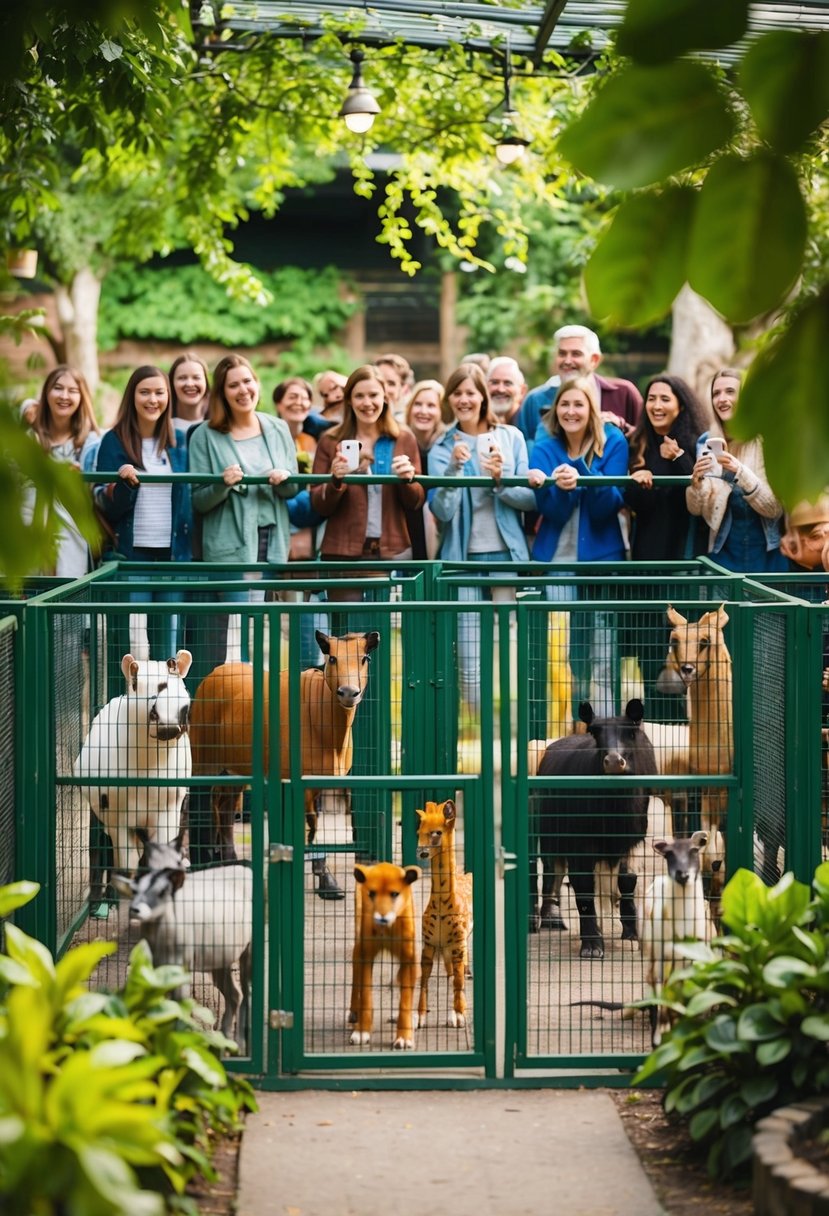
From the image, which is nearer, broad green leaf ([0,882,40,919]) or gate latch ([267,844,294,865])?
broad green leaf ([0,882,40,919])

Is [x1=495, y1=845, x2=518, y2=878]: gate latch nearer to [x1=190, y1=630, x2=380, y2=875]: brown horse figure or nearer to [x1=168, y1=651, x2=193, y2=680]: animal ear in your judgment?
[x1=190, y1=630, x2=380, y2=875]: brown horse figure

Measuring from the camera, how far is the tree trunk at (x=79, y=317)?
22.2m

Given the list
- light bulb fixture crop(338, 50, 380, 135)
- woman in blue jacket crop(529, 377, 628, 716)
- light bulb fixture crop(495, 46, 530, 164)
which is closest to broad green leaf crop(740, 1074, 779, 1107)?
woman in blue jacket crop(529, 377, 628, 716)

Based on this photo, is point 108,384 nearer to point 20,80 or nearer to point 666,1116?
point 666,1116

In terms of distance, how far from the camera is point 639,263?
179 cm

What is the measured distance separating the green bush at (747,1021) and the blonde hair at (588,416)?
3698 millimetres

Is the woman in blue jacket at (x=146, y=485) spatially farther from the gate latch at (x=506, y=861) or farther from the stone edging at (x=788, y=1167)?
the stone edging at (x=788, y=1167)

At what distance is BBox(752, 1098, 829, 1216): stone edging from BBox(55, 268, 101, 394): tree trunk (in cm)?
1883

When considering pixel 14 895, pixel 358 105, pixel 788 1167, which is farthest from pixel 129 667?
pixel 358 105

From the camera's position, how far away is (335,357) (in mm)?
23688

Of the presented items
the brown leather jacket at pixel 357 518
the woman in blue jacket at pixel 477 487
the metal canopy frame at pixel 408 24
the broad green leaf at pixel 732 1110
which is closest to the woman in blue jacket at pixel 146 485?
the brown leather jacket at pixel 357 518

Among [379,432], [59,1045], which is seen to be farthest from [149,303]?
[59,1045]

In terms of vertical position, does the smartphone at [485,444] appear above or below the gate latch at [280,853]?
above

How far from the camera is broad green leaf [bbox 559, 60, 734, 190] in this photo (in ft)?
5.58
